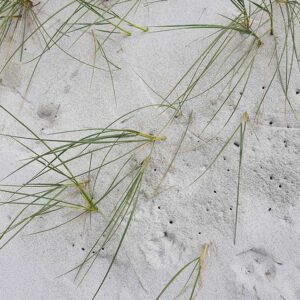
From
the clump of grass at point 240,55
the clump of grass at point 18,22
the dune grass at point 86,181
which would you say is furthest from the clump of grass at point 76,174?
the clump of grass at point 18,22

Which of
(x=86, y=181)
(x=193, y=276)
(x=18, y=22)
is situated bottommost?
(x=193, y=276)

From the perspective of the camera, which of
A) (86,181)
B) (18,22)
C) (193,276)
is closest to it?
(193,276)

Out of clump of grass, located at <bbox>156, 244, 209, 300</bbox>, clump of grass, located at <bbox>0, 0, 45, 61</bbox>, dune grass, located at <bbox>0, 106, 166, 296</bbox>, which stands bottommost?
clump of grass, located at <bbox>156, 244, 209, 300</bbox>

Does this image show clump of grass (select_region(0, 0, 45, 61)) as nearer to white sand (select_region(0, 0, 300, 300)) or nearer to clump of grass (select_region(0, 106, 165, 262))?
white sand (select_region(0, 0, 300, 300))

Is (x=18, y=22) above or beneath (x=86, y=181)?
above

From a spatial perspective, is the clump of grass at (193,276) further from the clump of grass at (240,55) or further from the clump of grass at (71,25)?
the clump of grass at (71,25)

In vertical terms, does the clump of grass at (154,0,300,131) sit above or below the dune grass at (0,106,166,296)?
above

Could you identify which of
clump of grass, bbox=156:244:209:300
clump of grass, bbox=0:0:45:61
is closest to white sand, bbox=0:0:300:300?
clump of grass, bbox=156:244:209:300

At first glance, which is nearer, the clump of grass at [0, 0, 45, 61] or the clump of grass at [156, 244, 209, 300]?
the clump of grass at [156, 244, 209, 300]

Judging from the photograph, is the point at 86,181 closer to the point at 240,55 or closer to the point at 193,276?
the point at 193,276

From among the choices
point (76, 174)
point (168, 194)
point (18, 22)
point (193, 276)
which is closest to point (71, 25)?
point (18, 22)
